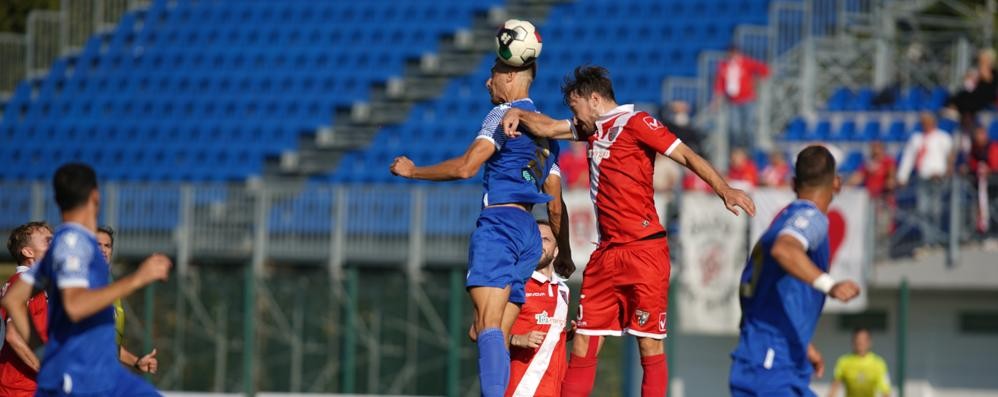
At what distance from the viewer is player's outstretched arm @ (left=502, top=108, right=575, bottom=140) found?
8.23 meters

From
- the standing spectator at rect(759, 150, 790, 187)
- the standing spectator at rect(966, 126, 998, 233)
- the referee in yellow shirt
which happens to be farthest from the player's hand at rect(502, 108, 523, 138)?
the standing spectator at rect(759, 150, 790, 187)

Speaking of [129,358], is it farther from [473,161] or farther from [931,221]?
[931,221]

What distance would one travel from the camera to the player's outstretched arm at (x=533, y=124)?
8.23m

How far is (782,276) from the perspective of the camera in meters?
7.21

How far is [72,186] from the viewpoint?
22.1 ft

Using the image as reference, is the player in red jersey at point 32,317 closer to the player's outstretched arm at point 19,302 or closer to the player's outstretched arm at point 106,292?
the player's outstretched arm at point 19,302

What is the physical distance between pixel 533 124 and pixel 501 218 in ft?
1.72

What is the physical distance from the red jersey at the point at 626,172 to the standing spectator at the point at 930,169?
29.9ft

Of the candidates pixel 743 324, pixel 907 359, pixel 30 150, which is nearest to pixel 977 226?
pixel 907 359

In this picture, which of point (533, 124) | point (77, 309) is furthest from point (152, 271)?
point (533, 124)

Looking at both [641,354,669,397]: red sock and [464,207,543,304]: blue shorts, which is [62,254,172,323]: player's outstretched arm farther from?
[641,354,669,397]: red sock

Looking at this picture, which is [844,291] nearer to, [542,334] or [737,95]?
[542,334]

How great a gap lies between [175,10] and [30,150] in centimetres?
359

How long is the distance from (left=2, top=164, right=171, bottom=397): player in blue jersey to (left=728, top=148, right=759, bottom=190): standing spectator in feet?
38.1
